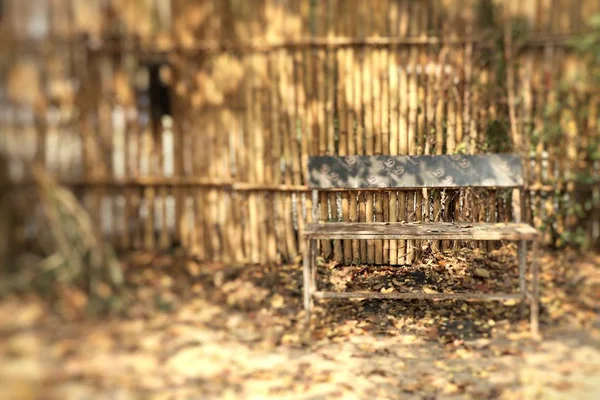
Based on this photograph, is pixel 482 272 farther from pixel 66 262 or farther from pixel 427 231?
pixel 66 262

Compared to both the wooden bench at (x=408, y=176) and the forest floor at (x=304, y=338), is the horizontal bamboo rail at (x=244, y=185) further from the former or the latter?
the forest floor at (x=304, y=338)

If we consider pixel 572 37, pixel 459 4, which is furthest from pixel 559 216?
pixel 459 4

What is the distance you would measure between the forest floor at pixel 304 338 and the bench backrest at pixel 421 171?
0.73m

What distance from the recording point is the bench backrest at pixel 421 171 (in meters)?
4.62

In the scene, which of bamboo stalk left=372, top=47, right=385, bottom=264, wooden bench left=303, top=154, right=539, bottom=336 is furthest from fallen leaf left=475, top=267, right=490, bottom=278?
bamboo stalk left=372, top=47, right=385, bottom=264

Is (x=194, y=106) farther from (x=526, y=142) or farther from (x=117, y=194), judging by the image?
(x=526, y=142)

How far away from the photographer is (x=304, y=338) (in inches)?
163

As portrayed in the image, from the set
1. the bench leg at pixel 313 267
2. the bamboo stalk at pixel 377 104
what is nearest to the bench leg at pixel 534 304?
the bamboo stalk at pixel 377 104

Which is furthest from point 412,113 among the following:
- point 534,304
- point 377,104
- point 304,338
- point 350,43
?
point 304,338

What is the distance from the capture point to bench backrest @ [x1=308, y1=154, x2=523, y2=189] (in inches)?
182

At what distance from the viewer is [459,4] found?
527 cm

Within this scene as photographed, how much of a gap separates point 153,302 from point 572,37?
473 centimetres

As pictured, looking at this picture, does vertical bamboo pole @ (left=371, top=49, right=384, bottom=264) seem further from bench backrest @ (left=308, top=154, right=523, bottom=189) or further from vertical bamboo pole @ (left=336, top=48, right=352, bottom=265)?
bench backrest @ (left=308, top=154, right=523, bottom=189)

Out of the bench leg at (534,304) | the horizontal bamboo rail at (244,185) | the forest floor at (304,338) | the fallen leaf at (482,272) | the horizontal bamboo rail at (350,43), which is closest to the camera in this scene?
the forest floor at (304,338)
